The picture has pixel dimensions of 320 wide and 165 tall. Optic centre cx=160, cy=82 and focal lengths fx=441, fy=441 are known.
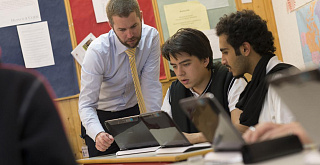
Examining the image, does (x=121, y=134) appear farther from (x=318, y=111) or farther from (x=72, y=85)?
(x=72, y=85)

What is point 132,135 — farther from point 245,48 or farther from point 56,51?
point 56,51

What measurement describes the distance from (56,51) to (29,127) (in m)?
3.65

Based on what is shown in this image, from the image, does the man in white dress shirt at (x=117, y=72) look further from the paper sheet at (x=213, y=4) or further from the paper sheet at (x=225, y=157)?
the paper sheet at (x=225, y=157)

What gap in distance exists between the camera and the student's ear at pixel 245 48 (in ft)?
7.86

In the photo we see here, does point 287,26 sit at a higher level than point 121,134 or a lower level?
higher

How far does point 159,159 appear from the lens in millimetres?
1877

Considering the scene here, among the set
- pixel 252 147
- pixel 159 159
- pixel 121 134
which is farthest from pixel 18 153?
pixel 121 134

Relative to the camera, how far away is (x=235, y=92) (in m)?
2.61

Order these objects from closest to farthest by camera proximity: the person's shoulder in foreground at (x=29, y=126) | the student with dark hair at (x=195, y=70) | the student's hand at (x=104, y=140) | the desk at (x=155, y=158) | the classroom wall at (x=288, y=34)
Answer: the person's shoulder in foreground at (x=29, y=126) < the desk at (x=155, y=158) < the student's hand at (x=104, y=140) < the student with dark hair at (x=195, y=70) < the classroom wall at (x=288, y=34)

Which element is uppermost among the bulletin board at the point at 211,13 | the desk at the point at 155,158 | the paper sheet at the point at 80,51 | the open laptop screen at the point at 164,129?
the bulletin board at the point at 211,13

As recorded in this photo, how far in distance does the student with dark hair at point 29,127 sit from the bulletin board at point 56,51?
3.57 meters

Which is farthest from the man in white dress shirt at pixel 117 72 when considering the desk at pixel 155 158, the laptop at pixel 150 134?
the desk at pixel 155 158

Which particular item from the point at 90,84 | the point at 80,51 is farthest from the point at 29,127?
the point at 80,51

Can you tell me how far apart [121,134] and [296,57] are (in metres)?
2.24
